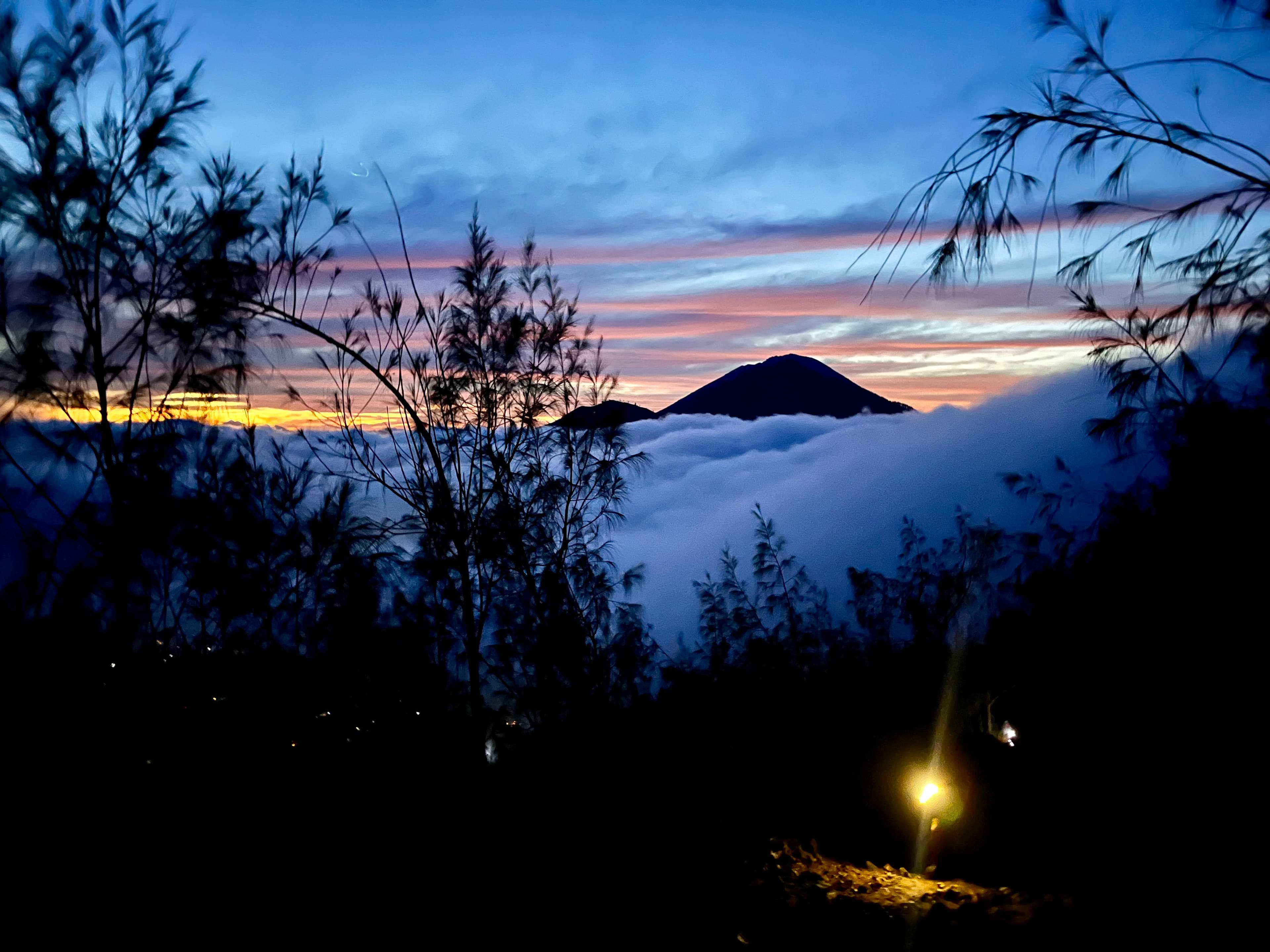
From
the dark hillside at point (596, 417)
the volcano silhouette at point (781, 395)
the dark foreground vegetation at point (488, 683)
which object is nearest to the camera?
the dark foreground vegetation at point (488, 683)

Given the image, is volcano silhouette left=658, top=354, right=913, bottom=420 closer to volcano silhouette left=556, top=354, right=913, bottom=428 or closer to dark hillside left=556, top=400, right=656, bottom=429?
volcano silhouette left=556, top=354, right=913, bottom=428

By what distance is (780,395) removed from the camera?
293ft

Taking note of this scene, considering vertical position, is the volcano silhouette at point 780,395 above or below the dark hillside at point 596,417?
above

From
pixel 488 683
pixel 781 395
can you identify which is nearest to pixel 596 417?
pixel 488 683

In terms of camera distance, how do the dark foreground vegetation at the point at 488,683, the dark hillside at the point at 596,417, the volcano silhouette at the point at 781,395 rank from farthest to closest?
the volcano silhouette at the point at 781,395 < the dark hillside at the point at 596,417 < the dark foreground vegetation at the point at 488,683

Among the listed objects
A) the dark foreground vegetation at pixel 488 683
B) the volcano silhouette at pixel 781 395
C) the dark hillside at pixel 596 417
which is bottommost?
the dark foreground vegetation at pixel 488 683

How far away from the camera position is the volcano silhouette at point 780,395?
251 feet

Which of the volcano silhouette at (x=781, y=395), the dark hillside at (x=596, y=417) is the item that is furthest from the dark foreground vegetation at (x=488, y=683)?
the volcano silhouette at (x=781, y=395)

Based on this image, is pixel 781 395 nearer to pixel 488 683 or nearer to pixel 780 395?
pixel 780 395

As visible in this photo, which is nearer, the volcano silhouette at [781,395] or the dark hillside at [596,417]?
the dark hillside at [596,417]

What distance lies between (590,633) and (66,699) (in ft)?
22.1

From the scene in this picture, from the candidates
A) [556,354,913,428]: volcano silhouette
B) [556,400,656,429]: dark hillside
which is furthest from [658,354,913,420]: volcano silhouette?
[556,400,656,429]: dark hillside

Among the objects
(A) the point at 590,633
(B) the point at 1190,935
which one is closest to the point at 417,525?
(A) the point at 590,633

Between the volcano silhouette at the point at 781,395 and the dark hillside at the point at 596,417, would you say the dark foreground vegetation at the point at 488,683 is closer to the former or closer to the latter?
the dark hillside at the point at 596,417
